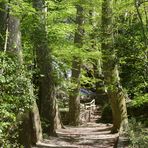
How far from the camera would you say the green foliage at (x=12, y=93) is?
7570mm

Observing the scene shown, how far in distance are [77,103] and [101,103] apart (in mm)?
9043

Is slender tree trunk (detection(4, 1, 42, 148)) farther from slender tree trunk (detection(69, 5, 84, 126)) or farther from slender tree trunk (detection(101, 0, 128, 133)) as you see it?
slender tree trunk (detection(69, 5, 84, 126))

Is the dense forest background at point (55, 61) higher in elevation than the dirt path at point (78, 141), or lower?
higher

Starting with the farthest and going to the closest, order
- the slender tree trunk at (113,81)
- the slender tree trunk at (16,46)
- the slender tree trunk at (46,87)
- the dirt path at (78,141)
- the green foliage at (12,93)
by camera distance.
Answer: the slender tree trunk at (46,87), the slender tree trunk at (113,81), the dirt path at (78,141), the slender tree trunk at (16,46), the green foliage at (12,93)

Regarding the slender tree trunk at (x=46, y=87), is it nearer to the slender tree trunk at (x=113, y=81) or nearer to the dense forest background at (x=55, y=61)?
the dense forest background at (x=55, y=61)

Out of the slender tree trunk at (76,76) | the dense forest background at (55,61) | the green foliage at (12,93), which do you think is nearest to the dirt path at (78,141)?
the dense forest background at (55,61)

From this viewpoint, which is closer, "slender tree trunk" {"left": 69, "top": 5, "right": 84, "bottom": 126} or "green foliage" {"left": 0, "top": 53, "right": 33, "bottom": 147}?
"green foliage" {"left": 0, "top": 53, "right": 33, "bottom": 147}

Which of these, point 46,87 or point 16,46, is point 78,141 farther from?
point 16,46

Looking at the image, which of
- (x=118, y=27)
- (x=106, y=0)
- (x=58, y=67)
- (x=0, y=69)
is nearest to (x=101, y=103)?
(x=58, y=67)

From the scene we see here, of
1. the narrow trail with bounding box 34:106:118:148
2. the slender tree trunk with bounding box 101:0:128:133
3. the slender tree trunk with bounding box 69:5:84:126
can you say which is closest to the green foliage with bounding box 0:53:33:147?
the narrow trail with bounding box 34:106:118:148

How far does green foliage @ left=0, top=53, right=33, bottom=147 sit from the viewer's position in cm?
757

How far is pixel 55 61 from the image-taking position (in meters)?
15.5

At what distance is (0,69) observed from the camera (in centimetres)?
752

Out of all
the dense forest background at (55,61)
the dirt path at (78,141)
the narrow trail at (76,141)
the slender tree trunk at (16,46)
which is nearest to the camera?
the dense forest background at (55,61)
